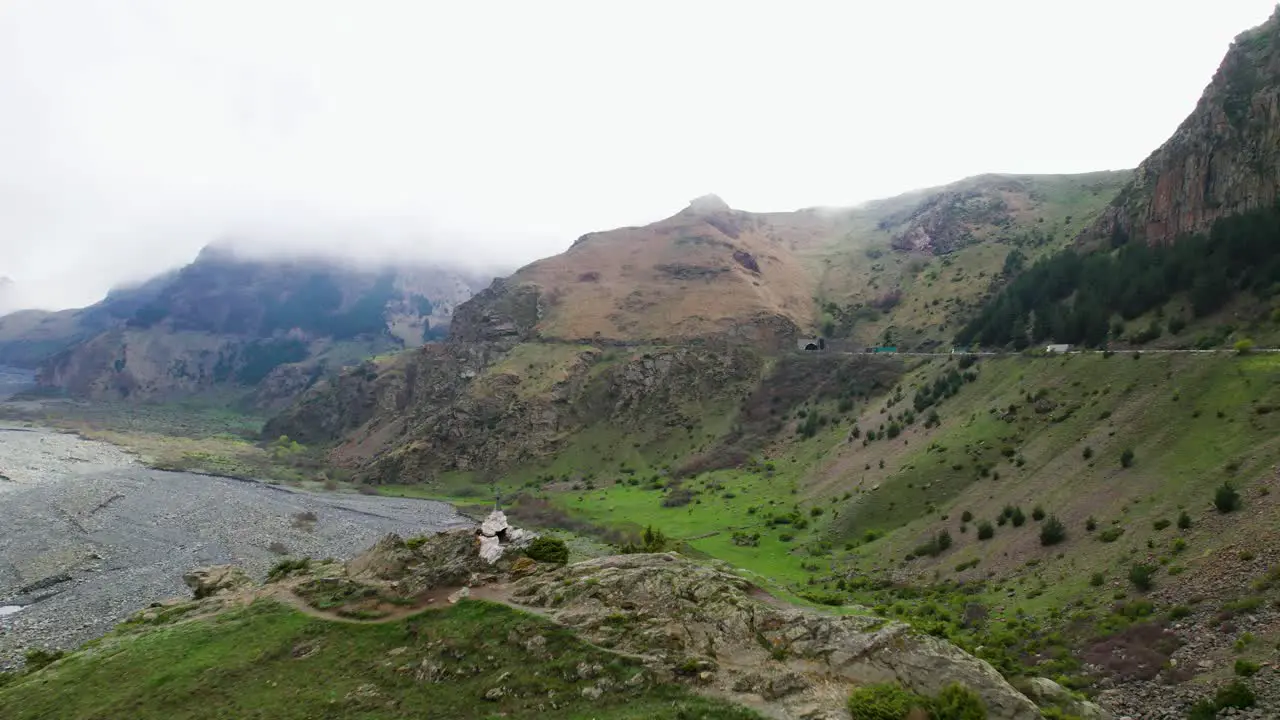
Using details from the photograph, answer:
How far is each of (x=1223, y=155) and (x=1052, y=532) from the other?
167ft

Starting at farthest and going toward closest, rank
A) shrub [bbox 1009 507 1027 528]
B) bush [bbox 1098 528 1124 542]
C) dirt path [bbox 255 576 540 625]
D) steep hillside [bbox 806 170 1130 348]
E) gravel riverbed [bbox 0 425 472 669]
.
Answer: steep hillside [bbox 806 170 1130 348] → gravel riverbed [bbox 0 425 472 669] → shrub [bbox 1009 507 1027 528] → bush [bbox 1098 528 1124 542] → dirt path [bbox 255 576 540 625]

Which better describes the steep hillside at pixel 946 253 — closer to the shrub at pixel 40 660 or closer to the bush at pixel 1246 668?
the bush at pixel 1246 668

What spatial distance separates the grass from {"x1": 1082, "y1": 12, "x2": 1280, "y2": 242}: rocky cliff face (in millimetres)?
66356

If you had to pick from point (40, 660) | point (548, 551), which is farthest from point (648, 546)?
point (40, 660)

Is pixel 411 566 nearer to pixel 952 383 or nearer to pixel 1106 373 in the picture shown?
pixel 1106 373

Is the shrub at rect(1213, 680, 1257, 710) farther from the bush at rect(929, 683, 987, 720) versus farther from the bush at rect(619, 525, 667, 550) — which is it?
the bush at rect(619, 525, 667, 550)

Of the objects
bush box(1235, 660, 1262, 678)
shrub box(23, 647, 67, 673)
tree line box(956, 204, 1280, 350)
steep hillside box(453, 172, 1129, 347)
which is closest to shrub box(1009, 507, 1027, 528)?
bush box(1235, 660, 1262, 678)

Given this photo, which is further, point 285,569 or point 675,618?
point 285,569


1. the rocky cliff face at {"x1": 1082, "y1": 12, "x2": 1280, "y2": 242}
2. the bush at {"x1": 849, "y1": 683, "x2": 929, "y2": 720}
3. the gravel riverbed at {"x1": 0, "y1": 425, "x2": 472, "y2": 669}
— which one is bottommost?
the gravel riverbed at {"x1": 0, "y1": 425, "x2": 472, "y2": 669}

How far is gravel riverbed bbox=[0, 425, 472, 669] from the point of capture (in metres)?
44.0

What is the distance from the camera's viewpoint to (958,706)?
1722 cm

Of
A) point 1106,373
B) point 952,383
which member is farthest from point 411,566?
point 952,383

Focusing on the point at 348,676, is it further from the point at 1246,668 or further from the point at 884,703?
the point at 1246,668

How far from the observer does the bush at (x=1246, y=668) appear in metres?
18.7
